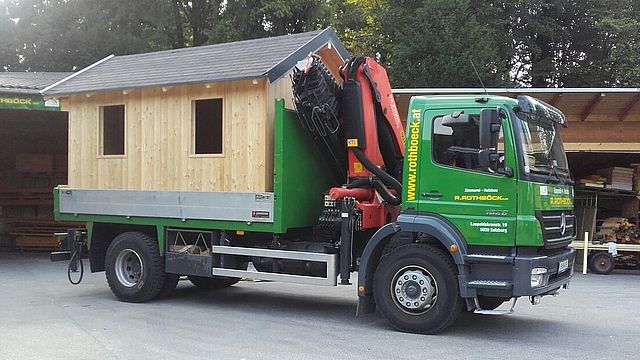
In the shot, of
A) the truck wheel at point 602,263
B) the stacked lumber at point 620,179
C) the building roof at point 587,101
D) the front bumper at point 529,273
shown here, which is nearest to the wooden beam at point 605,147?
the building roof at point 587,101

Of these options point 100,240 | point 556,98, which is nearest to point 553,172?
point 100,240

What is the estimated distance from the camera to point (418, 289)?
814 cm

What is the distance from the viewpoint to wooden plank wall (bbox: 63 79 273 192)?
31.8 ft

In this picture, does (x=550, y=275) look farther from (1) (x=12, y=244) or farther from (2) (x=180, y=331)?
(1) (x=12, y=244)

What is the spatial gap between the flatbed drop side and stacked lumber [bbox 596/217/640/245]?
883cm

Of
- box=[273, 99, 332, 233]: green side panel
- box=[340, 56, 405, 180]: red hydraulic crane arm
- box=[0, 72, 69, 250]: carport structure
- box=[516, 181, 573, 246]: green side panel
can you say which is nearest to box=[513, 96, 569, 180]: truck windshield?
box=[516, 181, 573, 246]: green side panel

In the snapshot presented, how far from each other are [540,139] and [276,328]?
4226 mm

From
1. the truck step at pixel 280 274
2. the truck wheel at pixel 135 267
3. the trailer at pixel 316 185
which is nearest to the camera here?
the trailer at pixel 316 185

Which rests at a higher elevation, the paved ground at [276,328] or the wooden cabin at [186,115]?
the wooden cabin at [186,115]

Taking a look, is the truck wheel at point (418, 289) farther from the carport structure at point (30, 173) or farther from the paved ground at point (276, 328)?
the carport structure at point (30, 173)

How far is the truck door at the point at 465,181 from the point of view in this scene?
7797 mm

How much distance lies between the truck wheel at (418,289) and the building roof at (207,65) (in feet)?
10.8

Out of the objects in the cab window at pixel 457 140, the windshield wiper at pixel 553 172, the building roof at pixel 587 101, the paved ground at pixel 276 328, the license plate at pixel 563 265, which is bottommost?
the paved ground at pixel 276 328

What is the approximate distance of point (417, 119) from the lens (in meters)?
8.33
